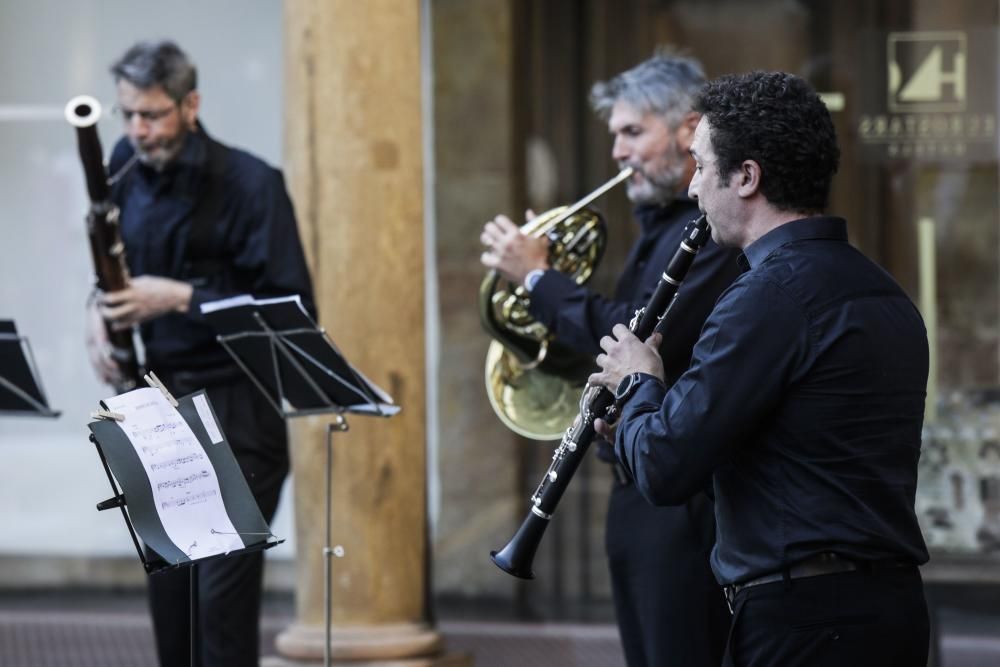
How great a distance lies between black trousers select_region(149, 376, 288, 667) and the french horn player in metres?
0.86

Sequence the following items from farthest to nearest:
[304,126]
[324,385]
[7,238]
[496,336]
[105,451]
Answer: [7,238] < [304,126] < [496,336] < [324,385] < [105,451]

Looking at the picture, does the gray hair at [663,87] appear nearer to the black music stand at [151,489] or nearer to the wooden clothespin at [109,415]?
the black music stand at [151,489]

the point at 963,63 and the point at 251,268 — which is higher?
the point at 963,63

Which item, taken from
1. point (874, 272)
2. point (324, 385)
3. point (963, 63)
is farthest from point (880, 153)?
point (874, 272)

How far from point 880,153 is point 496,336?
272 cm

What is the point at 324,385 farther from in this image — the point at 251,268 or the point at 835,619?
the point at 835,619

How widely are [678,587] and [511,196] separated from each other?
3426mm

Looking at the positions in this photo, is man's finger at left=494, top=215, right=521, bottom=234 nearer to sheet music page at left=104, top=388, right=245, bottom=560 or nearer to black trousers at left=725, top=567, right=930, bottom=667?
sheet music page at left=104, top=388, right=245, bottom=560

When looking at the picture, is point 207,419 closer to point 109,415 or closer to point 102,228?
point 109,415

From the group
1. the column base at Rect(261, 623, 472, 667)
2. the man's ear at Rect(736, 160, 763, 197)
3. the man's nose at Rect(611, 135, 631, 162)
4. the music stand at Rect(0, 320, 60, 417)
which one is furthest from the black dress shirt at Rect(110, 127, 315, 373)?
the man's ear at Rect(736, 160, 763, 197)

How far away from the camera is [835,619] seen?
2.83 meters

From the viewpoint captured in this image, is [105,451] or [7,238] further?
[7,238]

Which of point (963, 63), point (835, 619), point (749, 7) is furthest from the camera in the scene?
point (749, 7)

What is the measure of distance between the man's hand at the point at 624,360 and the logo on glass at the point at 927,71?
3.76 metres
